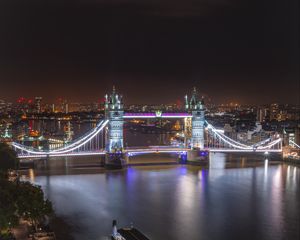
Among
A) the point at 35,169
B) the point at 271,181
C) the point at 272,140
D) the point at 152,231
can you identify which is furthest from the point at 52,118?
the point at 152,231

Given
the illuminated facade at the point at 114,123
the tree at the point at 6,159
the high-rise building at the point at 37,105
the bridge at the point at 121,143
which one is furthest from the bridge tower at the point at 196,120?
the high-rise building at the point at 37,105

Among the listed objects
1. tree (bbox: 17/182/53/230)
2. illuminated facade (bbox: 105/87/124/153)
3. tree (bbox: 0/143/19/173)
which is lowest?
tree (bbox: 17/182/53/230)

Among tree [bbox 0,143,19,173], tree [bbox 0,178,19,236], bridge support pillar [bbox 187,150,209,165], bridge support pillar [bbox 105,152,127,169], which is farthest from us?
bridge support pillar [bbox 187,150,209,165]

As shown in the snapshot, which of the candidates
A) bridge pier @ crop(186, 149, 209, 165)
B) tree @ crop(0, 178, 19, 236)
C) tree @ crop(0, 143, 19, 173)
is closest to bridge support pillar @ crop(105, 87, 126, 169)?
bridge pier @ crop(186, 149, 209, 165)

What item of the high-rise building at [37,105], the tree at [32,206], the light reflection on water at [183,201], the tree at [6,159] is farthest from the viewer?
the high-rise building at [37,105]

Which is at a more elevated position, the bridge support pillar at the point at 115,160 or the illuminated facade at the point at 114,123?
the illuminated facade at the point at 114,123

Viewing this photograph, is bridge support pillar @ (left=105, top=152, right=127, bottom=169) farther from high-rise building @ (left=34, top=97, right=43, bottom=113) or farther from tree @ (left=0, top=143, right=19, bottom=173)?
high-rise building @ (left=34, top=97, right=43, bottom=113)

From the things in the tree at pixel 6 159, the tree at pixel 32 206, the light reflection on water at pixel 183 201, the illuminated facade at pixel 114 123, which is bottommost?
the light reflection on water at pixel 183 201

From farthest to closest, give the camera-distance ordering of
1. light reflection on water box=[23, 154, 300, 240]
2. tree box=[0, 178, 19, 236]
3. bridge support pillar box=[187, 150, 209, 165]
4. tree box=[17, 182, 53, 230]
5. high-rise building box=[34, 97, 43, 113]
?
high-rise building box=[34, 97, 43, 113] → bridge support pillar box=[187, 150, 209, 165] → light reflection on water box=[23, 154, 300, 240] → tree box=[17, 182, 53, 230] → tree box=[0, 178, 19, 236]

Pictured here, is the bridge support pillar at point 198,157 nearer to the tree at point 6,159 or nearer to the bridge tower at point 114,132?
the bridge tower at point 114,132

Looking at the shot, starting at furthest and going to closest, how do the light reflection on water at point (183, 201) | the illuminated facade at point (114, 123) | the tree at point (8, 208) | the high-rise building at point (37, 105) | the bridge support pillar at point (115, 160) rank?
the high-rise building at point (37, 105) → the illuminated facade at point (114, 123) → the bridge support pillar at point (115, 160) → the light reflection on water at point (183, 201) → the tree at point (8, 208)
